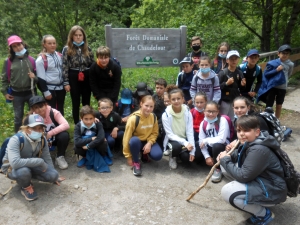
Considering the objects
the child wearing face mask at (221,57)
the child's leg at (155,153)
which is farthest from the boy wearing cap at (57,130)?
the child wearing face mask at (221,57)

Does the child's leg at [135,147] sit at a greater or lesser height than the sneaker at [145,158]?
greater

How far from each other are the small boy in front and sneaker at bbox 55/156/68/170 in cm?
73

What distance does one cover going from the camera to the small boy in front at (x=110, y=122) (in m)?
4.60

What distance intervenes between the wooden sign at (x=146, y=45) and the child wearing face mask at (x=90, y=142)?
5.78 ft

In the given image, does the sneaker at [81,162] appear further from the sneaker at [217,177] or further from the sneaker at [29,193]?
the sneaker at [217,177]

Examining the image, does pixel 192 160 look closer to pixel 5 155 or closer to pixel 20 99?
pixel 5 155

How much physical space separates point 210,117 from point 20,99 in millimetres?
2972

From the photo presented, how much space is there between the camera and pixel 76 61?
16.1 ft

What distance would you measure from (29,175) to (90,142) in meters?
0.99

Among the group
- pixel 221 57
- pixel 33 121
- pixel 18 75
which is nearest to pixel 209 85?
pixel 221 57

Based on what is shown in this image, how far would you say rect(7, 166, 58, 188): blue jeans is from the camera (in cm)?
360

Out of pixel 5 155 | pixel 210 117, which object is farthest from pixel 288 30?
pixel 5 155

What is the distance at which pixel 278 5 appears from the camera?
1205cm

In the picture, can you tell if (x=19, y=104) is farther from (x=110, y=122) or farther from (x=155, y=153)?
(x=155, y=153)
